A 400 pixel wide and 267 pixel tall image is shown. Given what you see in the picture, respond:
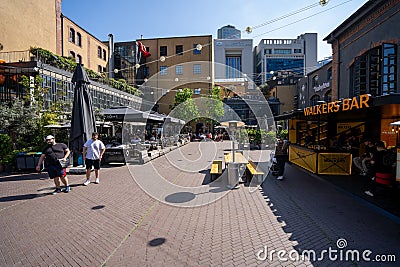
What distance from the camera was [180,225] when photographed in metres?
4.61

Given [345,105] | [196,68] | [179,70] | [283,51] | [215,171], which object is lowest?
[215,171]

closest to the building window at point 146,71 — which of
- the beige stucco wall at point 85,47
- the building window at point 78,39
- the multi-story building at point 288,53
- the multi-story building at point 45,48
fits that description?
the beige stucco wall at point 85,47

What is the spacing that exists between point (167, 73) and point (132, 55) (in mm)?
6434

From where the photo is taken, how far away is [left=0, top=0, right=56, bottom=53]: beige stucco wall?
60.1 ft

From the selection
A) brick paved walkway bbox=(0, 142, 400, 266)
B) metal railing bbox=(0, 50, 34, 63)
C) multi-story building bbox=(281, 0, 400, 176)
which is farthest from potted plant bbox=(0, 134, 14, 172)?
multi-story building bbox=(281, 0, 400, 176)

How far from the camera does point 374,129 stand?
11062 millimetres

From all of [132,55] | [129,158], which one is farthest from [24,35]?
[132,55]

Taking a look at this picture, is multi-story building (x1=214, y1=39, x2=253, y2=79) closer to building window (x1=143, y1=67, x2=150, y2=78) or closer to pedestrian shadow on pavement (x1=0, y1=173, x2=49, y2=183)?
building window (x1=143, y1=67, x2=150, y2=78)

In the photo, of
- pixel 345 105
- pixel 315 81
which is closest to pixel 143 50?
pixel 315 81

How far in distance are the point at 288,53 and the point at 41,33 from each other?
308 ft

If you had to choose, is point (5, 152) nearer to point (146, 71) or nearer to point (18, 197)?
point (18, 197)

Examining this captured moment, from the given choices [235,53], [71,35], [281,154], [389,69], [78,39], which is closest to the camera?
[281,154]

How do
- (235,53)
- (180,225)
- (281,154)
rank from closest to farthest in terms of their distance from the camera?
(180,225)
(281,154)
(235,53)

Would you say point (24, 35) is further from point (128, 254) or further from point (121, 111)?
point (128, 254)
